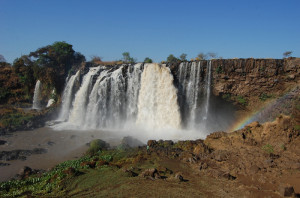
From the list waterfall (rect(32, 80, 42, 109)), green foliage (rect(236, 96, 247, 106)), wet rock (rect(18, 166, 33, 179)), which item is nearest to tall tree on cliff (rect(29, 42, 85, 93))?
waterfall (rect(32, 80, 42, 109))

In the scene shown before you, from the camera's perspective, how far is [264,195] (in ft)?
26.6

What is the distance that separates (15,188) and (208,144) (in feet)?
32.7

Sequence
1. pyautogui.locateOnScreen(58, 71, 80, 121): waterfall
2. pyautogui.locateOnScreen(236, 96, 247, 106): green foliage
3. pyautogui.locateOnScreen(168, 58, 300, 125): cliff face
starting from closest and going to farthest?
pyautogui.locateOnScreen(168, 58, 300, 125): cliff face → pyautogui.locateOnScreen(236, 96, 247, 106): green foliage → pyautogui.locateOnScreen(58, 71, 80, 121): waterfall

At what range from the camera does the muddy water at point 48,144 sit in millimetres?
13234

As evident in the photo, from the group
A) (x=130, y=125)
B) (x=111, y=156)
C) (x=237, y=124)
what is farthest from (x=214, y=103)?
(x=111, y=156)

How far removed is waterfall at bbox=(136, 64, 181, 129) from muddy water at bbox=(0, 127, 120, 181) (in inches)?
160

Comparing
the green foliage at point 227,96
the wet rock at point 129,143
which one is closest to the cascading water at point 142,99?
the green foliage at point 227,96

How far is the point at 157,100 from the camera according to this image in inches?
857

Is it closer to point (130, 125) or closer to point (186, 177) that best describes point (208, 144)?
point (186, 177)

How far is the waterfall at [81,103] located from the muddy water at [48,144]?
10.7 feet

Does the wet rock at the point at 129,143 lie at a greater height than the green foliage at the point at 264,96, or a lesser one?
lesser

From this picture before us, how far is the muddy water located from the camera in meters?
13.2

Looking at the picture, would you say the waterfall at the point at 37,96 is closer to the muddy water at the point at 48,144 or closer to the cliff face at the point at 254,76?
the muddy water at the point at 48,144

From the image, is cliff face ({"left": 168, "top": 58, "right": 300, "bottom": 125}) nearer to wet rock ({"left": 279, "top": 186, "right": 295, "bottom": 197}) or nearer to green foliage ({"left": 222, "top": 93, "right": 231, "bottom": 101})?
green foliage ({"left": 222, "top": 93, "right": 231, "bottom": 101})
